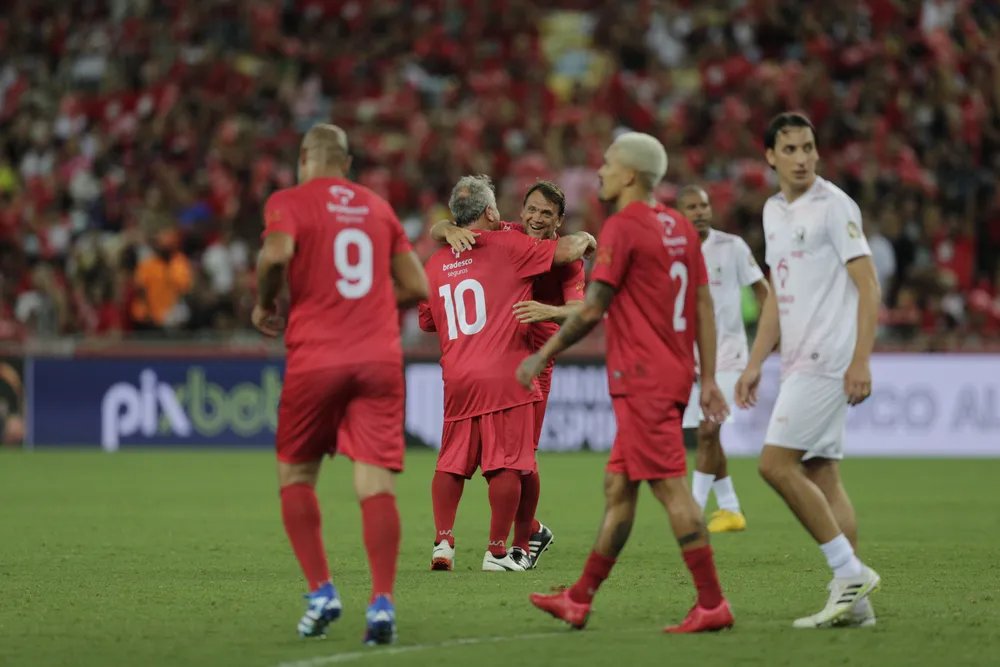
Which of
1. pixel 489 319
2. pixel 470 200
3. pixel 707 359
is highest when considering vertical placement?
pixel 470 200

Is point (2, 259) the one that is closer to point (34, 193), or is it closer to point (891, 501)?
point (34, 193)

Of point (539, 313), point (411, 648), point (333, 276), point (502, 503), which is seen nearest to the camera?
point (411, 648)

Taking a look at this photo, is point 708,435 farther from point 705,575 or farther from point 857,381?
point 705,575

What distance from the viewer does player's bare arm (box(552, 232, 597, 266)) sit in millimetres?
9617

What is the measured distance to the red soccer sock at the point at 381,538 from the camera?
700 cm

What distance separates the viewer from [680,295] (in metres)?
7.36

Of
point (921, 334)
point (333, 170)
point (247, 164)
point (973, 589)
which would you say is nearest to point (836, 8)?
point (921, 334)

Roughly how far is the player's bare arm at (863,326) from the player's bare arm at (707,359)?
0.60 m

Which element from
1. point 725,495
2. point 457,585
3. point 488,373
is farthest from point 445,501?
point 725,495

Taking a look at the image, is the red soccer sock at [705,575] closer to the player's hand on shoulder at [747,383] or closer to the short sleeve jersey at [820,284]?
the player's hand on shoulder at [747,383]

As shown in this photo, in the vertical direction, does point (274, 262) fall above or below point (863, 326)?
above

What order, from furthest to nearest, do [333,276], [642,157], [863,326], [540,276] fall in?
1. [540,276]
2. [863,326]
3. [642,157]
4. [333,276]

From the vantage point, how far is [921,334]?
67.7 ft

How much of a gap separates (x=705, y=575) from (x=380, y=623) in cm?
146
